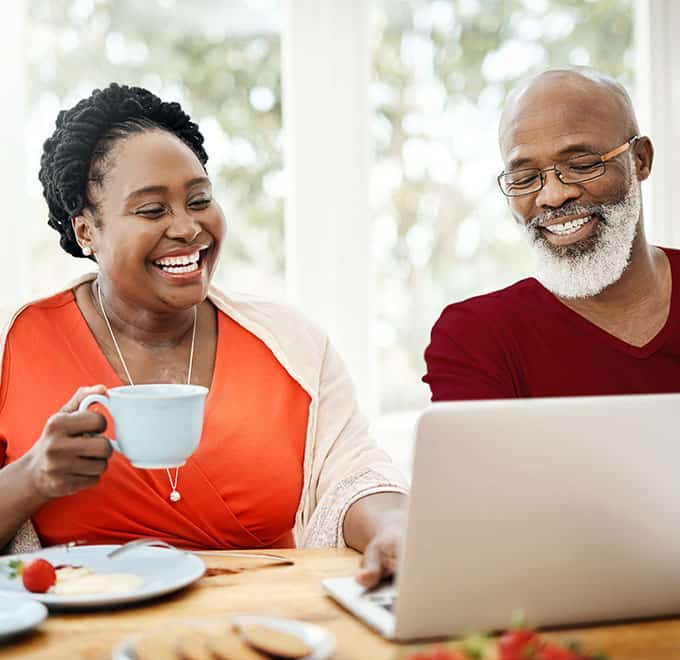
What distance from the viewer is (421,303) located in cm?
318

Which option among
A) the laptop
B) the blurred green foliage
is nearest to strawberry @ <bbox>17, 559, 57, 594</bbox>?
the laptop

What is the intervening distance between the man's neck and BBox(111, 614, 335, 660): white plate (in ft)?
3.43

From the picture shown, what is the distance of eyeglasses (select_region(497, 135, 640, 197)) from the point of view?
1957mm

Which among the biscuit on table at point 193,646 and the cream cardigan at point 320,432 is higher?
the cream cardigan at point 320,432

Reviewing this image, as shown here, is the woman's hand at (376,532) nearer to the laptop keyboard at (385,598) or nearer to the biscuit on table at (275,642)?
the laptop keyboard at (385,598)

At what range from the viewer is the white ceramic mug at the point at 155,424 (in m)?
1.31

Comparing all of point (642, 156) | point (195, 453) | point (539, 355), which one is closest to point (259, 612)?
point (195, 453)

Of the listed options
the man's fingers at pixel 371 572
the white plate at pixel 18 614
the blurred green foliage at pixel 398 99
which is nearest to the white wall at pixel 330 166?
the blurred green foliage at pixel 398 99

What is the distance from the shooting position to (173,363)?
191 centimetres

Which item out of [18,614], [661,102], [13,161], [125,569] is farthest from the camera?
[661,102]

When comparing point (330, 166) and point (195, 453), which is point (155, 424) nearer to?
point (195, 453)

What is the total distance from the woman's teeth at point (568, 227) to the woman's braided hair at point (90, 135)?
0.72m

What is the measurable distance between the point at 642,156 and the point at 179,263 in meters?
0.95

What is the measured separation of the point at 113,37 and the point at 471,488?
2.22 meters
